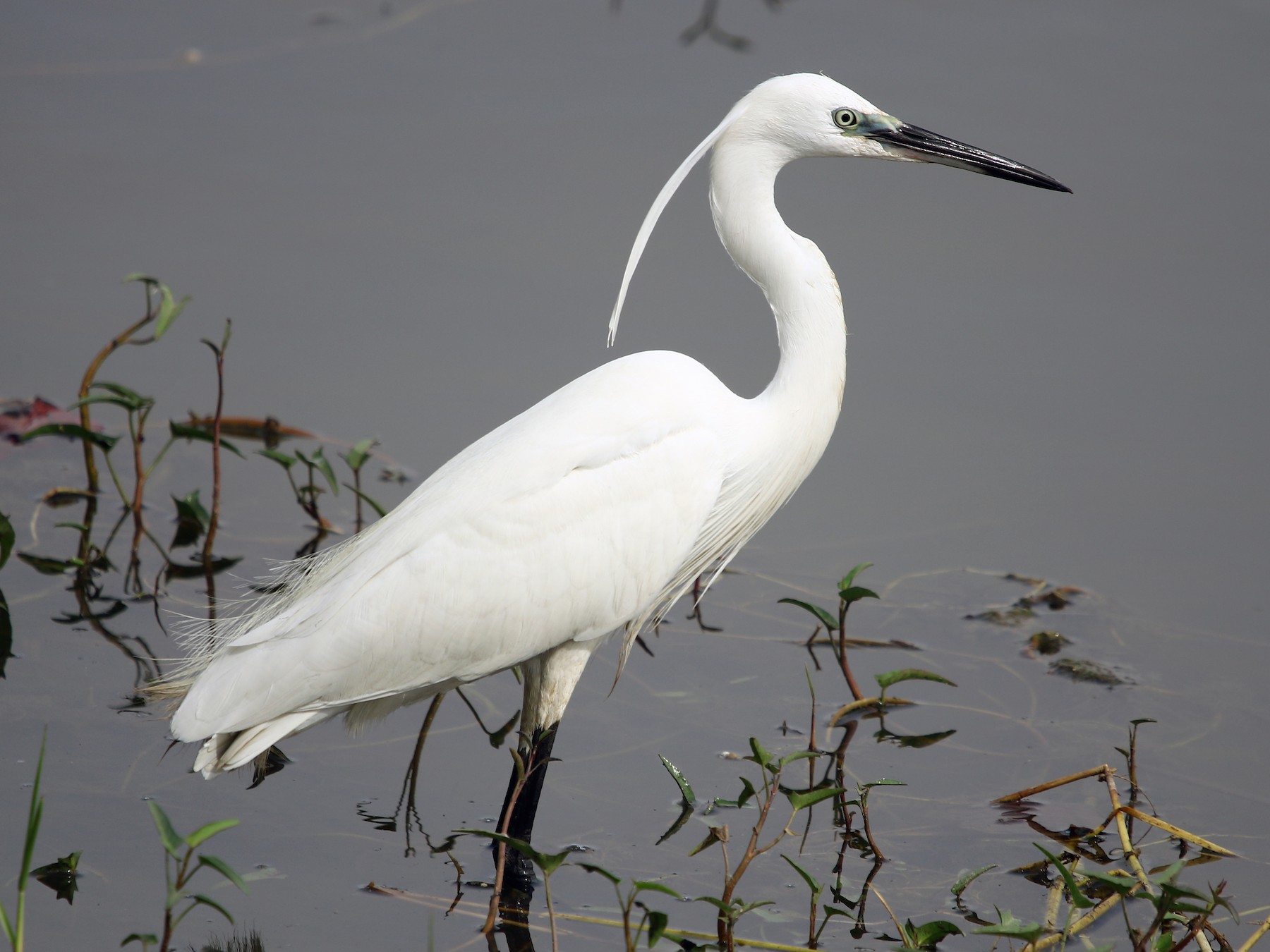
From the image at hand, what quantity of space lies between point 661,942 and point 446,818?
59 centimetres

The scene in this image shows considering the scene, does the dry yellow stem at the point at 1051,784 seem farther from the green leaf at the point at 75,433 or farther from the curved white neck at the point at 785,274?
the green leaf at the point at 75,433

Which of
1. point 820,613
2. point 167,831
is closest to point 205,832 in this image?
point 167,831

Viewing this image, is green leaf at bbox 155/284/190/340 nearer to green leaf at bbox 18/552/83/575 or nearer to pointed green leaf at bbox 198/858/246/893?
green leaf at bbox 18/552/83/575

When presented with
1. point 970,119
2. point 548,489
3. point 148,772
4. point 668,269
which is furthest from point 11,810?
point 970,119

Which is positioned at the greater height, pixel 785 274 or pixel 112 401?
pixel 785 274

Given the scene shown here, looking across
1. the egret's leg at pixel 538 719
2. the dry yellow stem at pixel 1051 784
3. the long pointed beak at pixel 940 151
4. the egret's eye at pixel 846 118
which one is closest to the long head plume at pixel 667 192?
the egret's eye at pixel 846 118

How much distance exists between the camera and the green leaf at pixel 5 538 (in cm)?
308

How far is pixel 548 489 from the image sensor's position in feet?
9.28

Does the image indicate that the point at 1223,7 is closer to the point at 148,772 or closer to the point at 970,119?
the point at 970,119

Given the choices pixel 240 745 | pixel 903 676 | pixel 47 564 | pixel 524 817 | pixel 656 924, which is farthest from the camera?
pixel 47 564

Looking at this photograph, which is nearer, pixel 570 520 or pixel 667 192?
pixel 570 520

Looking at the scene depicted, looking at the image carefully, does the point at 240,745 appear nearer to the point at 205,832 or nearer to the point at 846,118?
the point at 205,832

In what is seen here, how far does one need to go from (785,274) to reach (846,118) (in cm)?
37

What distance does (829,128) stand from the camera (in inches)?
116
